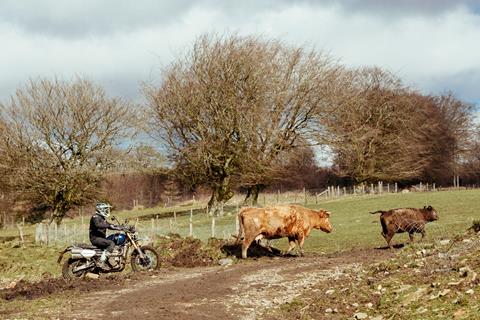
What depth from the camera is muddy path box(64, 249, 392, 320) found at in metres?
11.1

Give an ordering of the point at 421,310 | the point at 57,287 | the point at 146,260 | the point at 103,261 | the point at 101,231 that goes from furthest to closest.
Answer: the point at 146,260 → the point at 101,231 → the point at 103,261 → the point at 57,287 → the point at 421,310

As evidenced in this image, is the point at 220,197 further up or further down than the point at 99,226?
further up

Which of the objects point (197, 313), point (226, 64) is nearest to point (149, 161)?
point (226, 64)

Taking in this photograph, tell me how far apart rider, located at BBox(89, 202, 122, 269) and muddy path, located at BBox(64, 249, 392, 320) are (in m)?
1.49

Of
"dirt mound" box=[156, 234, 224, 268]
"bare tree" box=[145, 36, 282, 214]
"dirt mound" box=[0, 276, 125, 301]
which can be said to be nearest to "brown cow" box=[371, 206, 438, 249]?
"dirt mound" box=[156, 234, 224, 268]

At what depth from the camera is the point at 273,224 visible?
20.6 m

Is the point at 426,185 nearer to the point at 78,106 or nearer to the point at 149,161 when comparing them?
the point at 149,161

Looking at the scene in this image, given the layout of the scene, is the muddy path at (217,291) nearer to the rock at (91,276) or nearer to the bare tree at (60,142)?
the rock at (91,276)

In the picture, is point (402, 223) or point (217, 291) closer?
point (217, 291)

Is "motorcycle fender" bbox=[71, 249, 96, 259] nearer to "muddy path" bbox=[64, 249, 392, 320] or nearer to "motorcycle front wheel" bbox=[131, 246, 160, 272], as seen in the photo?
"motorcycle front wheel" bbox=[131, 246, 160, 272]

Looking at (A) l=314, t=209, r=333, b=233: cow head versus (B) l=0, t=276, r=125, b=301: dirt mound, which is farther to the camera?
(A) l=314, t=209, r=333, b=233: cow head

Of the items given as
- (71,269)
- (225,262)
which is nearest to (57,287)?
(71,269)

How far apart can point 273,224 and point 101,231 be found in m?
6.75

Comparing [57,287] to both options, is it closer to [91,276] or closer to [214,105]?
[91,276]
